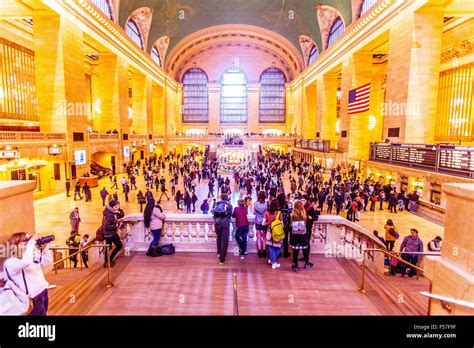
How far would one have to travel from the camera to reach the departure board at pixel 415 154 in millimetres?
11398

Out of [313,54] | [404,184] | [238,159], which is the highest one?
[313,54]

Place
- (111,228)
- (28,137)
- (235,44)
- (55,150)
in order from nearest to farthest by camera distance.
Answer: (111,228)
(28,137)
(55,150)
(235,44)

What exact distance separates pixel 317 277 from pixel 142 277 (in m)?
2.49

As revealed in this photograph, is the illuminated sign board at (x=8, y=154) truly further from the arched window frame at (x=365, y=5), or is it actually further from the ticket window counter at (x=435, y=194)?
the arched window frame at (x=365, y=5)

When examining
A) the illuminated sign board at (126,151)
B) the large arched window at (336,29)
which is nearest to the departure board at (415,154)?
the large arched window at (336,29)

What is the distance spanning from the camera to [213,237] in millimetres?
5176

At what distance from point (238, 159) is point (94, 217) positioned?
23.8m

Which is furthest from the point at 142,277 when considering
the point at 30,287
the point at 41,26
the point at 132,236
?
the point at 41,26

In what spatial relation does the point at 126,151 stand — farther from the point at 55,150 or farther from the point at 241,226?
the point at 241,226

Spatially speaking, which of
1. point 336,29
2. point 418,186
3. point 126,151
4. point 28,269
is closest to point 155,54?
point 126,151

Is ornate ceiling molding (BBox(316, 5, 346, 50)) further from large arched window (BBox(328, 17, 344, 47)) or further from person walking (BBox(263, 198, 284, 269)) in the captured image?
person walking (BBox(263, 198, 284, 269))

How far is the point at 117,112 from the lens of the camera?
77.7ft

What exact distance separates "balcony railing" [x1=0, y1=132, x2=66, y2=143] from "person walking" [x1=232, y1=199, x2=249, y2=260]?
12145 mm

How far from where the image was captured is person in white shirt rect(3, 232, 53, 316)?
236cm
